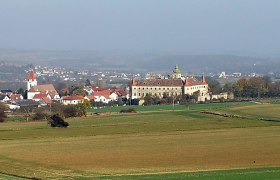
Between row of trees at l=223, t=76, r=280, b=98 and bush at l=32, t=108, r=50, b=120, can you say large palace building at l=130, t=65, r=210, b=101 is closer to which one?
row of trees at l=223, t=76, r=280, b=98

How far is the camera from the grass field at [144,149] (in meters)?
27.3

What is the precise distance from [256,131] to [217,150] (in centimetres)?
1311

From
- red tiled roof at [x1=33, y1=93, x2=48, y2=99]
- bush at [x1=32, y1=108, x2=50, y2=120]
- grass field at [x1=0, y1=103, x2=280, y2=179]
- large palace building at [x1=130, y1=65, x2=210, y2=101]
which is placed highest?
large palace building at [x1=130, y1=65, x2=210, y2=101]

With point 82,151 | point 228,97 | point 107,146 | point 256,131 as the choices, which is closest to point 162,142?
point 107,146

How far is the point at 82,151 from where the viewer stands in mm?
36562

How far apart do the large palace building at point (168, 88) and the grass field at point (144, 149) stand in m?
46.9

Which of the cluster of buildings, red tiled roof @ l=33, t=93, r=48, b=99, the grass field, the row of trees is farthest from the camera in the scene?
the row of trees

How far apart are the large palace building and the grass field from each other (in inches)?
1847

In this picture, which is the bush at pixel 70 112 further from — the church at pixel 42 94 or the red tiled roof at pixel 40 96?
the red tiled roof at pixel 40 96

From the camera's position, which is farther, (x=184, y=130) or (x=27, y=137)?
(x=184, y=130)

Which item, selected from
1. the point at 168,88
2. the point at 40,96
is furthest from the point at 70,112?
the point at 168,88

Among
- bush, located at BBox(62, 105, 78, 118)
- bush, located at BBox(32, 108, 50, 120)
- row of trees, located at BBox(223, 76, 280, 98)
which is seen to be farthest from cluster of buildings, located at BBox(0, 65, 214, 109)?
Result: bush, located at BBox(32, 108, 50, 120)

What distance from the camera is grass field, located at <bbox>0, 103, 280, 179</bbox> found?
27328 millimetres

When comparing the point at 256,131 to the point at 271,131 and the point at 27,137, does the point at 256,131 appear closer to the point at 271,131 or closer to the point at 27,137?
the point at 271,131
